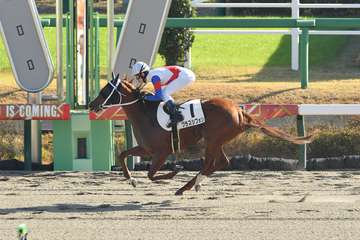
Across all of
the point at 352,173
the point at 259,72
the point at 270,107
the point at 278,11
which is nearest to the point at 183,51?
the point at 259,72

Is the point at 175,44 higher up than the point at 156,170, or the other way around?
the point at 175,44

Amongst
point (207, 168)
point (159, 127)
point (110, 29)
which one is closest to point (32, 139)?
point (110, 29)

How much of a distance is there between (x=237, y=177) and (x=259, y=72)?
599cm

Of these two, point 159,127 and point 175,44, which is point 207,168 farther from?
point 175,44

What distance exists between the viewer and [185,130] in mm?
11969

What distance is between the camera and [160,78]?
38.7 feet

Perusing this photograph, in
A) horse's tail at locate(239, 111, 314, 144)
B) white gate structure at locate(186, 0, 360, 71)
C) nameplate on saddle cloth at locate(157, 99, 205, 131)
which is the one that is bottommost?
horse's tail at locate(239, 111, 314, 144)

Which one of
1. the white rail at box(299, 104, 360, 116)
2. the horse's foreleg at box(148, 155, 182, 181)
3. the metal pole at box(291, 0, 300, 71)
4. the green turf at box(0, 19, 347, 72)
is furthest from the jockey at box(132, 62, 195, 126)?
the green turf at box(0, 19, 347, 72)

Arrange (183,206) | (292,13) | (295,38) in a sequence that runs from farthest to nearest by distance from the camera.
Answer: (295,38)
(292,13)
(183,206)

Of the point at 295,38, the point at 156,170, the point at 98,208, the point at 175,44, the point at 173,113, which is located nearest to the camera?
the point at 98,208

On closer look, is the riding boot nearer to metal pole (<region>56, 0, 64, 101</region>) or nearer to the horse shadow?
the horse shadow

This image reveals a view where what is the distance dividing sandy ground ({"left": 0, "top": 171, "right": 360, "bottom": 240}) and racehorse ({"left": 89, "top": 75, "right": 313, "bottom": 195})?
0.39 m

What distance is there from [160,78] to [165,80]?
0.43 ft

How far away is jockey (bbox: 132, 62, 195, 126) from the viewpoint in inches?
461
